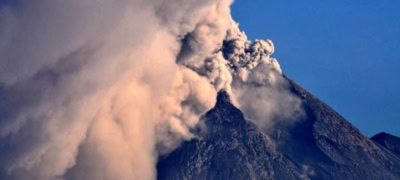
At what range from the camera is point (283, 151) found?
335 ft

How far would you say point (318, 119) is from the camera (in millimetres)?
105688

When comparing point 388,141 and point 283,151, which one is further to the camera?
point 388,141

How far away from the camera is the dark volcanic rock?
94475mm

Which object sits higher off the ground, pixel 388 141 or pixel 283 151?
pixel 283 151

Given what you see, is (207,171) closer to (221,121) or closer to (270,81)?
(221,121)

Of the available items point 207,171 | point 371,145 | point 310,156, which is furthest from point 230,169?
point 371,145

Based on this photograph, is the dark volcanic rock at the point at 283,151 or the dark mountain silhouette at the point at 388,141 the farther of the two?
the dark mountain silhouette at the point at 388,141

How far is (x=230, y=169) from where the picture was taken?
9412cm

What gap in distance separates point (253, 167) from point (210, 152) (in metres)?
5.33

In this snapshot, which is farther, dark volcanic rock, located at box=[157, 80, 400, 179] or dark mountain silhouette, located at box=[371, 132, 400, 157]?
dark mountain silhouette, located at box=[371, 132, 400, 157]

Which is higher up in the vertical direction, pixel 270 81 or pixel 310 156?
pixel 270 81

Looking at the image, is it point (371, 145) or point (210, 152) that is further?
point (371, 145)

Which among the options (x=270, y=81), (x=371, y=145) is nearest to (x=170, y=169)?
(x=270, y=81)

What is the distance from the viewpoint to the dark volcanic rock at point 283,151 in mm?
94475
